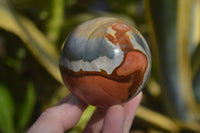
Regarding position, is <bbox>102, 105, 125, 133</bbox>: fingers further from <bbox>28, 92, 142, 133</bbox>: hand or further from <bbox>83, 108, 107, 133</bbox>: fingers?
<bbox>83, 108, 107, 133</bbox>: fingers

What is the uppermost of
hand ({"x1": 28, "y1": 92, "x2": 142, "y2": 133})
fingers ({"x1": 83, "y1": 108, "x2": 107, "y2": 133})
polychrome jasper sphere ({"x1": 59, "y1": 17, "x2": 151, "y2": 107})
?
polychrome jasper sphere ({"x1": 59, "y1": 17, "x2": 151, "y2": 107})

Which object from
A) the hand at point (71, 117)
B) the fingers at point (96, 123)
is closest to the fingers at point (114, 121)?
the hand at point (71, 117)

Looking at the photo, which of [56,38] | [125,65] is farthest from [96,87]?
[56,38]

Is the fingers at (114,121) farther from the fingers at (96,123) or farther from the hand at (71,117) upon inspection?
the fingers at (96,123)

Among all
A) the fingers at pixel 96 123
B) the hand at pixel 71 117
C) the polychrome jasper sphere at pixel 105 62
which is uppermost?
the polychrome jasper sphere at pixel 105 62

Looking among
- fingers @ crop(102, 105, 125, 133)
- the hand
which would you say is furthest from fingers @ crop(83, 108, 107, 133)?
fingers @ crop(102, 105, 125, 133)

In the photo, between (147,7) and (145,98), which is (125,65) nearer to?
(147,7)
